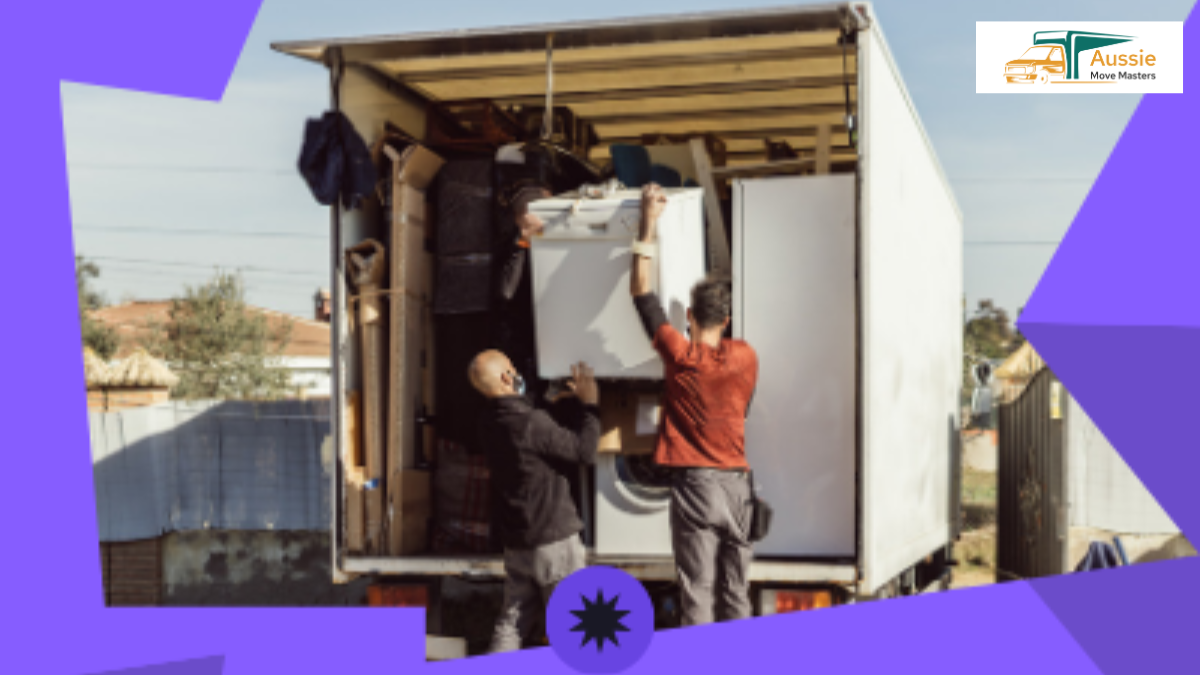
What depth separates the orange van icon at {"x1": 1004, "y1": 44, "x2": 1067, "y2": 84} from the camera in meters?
7.51

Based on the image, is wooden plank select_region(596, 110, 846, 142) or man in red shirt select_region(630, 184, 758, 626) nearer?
man in red shirt select_region(630, 184, 758, 626)

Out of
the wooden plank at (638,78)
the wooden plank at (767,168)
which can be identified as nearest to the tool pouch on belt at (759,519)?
the wooden plank at (767,168)

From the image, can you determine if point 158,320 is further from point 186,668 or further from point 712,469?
point 712,469

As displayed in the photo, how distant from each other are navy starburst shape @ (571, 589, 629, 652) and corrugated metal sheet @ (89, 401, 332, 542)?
19.1 ft

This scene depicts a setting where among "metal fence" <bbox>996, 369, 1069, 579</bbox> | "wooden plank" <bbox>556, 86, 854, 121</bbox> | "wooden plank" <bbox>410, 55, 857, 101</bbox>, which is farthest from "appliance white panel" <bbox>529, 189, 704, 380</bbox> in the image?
"metal fence" <bbox>996, 369, 1069, 579</bbox>

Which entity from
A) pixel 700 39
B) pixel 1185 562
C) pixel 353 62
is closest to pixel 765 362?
pixel 700 39

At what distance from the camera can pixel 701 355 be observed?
5.02m

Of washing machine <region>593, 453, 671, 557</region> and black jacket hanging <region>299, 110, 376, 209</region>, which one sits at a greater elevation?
black jacket hanging <region>299, 110, 376, 209</region>

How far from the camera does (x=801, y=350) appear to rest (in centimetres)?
527

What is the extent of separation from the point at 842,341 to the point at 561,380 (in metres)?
1.26

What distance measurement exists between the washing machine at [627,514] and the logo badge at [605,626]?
1.43 ft

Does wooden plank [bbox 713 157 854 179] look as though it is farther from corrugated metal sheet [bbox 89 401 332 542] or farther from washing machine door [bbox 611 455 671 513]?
corrugated metal sheet [bbox 89 401 332 542]

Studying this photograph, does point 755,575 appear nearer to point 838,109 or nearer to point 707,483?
point 707,483

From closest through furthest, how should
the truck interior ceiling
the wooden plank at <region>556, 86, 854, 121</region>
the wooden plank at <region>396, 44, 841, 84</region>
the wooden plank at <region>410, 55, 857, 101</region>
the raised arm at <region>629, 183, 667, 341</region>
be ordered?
the raised arm at <region>629, 183, 667, 341</region> < the truck interior ceiling < the wooden plank at <region>396, 44, 841, 84</region> < the wooden plank at <region>410, 55, 857, 101</region> < the wooden plank at <region>556, 86, 854, 121</region>
